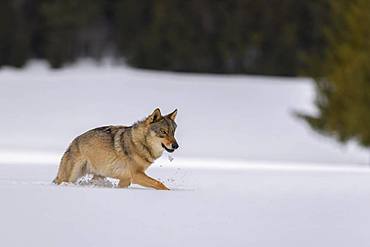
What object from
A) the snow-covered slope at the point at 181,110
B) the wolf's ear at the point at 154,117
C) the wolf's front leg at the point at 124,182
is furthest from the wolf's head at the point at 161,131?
the snow-covered slope at the point at 181,110

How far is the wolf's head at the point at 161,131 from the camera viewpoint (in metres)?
9.34

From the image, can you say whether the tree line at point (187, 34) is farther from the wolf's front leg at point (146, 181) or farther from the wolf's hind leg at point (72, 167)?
the wolf's front leg at point (146, 181)

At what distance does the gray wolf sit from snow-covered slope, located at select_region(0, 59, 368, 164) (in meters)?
9.09

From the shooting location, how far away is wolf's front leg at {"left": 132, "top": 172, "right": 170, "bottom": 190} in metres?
9.24

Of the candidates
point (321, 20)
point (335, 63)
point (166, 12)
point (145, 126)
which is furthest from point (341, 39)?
point (145, 126)

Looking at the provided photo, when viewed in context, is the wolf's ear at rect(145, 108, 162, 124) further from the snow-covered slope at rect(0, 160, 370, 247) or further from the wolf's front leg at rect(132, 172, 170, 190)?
the snow-covered slope at rect(0, 160, 370, 247)

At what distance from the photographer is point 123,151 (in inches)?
375

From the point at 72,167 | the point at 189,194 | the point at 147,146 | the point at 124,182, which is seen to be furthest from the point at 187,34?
the point at 189,194

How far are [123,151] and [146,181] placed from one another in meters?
0.40

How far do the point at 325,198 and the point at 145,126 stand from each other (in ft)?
6.03

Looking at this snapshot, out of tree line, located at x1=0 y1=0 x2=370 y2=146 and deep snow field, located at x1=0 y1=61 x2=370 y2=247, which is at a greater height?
tree line, located at x1=0 y1=0 x2=370 y2=146

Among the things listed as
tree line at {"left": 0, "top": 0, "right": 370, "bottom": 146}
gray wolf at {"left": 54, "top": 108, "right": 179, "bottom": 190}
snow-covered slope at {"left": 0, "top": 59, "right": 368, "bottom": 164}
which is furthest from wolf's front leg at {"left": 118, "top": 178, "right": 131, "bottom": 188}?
tree line at {"left": 0, "top": 0, "right": 370, "bottom": 146}

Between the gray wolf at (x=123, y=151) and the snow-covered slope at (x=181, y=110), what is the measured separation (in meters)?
9.09

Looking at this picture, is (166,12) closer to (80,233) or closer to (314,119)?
(314,119)
